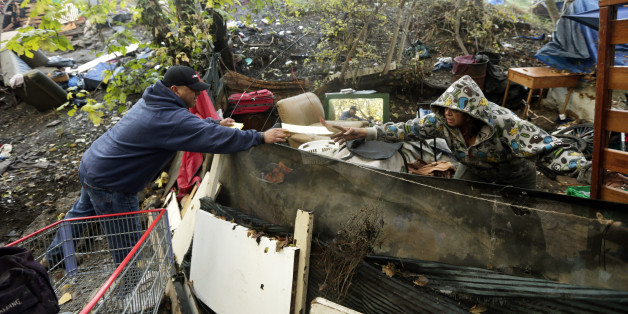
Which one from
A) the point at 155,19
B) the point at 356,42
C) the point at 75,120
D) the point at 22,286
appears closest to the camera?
the point at 22,286

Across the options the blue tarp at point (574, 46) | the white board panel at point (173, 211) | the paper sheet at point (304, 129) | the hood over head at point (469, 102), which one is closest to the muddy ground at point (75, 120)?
the white board panel at point (173, 211)

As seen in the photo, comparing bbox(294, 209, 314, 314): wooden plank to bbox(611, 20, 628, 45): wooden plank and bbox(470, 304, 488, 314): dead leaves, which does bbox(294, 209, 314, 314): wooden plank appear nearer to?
bbox(470, 304, 488, 314): dead leaves

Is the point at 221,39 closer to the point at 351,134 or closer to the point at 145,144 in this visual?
the point at 145,144

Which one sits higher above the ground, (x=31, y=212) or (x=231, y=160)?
(x=231, y=160)

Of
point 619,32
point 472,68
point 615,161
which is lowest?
point 615,161

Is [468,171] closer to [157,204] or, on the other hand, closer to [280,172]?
[280,172]

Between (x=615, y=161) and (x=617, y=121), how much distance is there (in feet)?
0.70

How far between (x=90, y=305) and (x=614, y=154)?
2.77 m

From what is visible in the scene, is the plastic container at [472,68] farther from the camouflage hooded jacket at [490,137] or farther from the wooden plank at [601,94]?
the wooden plank at [601,94]

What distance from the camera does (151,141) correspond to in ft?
9.32

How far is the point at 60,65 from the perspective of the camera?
32.9 ft

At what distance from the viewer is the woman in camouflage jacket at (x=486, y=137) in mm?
2436

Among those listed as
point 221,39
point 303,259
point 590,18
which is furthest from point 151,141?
point 590,18

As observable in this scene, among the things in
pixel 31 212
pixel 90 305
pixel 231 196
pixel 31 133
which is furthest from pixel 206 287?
pixel 31 133
